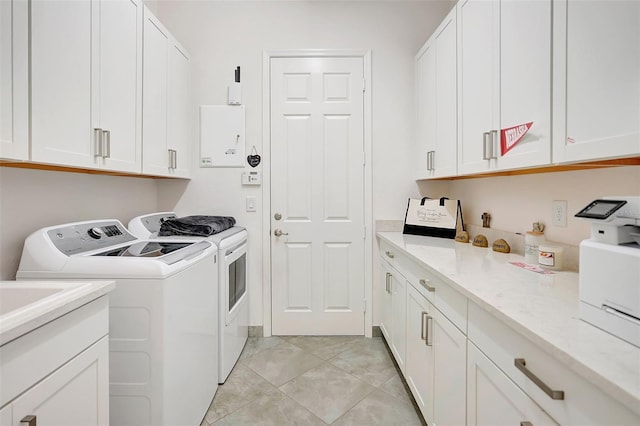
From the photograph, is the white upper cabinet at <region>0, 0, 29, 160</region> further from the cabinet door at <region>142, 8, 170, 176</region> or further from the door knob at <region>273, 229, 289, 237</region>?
the door knob at <region>273, 229, 289, 237</region>

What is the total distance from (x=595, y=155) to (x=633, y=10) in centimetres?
39

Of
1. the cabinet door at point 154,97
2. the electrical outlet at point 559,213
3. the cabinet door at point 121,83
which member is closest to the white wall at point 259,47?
the cabinet door at point 154,97

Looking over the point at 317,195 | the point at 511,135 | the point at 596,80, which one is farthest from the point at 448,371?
the point at 317,195

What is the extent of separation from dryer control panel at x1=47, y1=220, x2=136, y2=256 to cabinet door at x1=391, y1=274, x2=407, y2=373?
67.4 inches

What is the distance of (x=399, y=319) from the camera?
6.44ft

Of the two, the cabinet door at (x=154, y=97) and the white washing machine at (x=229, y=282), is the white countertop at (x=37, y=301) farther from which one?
the cabinet door at (x=154, y=97)

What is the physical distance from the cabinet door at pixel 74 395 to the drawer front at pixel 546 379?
1270 millimetres

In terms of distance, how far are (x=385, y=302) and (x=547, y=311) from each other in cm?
160

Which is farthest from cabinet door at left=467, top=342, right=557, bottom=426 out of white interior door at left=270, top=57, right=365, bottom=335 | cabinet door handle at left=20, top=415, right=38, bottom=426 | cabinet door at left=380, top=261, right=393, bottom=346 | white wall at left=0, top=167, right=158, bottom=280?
white wall at left=0, top=167, right=158, bottom=280

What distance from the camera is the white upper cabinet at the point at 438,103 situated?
6.15ft

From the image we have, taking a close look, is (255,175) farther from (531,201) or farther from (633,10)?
(633,10)

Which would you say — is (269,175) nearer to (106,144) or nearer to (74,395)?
(106,144)

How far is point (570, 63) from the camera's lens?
3.33ft

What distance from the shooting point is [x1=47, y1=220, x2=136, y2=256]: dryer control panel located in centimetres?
137
